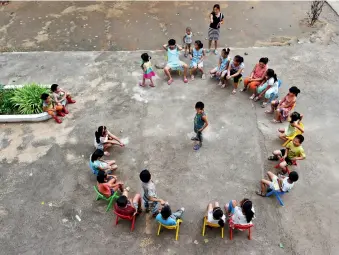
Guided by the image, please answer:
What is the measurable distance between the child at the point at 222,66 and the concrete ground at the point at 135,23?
212 cm

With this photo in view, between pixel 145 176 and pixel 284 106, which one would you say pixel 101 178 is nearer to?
pixel 145 176

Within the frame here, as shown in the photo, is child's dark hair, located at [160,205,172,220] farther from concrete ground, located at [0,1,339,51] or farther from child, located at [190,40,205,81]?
concrete ground, located at [0,1,339,51]

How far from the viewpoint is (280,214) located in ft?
19.7

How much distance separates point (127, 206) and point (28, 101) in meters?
4.27

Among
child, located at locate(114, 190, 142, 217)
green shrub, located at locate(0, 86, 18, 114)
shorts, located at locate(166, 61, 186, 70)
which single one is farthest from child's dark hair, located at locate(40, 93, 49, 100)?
child, located at locate(114, 190, 142, 217)

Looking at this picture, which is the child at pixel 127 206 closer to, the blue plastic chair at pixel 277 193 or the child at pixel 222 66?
the blue plastic chair at pixel 277 193

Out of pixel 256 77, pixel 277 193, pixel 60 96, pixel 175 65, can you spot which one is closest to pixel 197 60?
pixel 175 65

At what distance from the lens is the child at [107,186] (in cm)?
596

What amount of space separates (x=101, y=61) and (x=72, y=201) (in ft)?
16.0

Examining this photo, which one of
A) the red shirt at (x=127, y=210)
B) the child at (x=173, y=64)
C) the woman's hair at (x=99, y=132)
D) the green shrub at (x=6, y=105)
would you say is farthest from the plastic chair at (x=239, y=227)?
the green shrub at (x=6, y=105)

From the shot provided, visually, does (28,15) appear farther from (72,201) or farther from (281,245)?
(281,245)

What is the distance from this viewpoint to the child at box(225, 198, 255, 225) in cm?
531

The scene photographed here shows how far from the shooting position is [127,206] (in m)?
5.58

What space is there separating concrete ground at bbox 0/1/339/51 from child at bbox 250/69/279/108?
283cm
